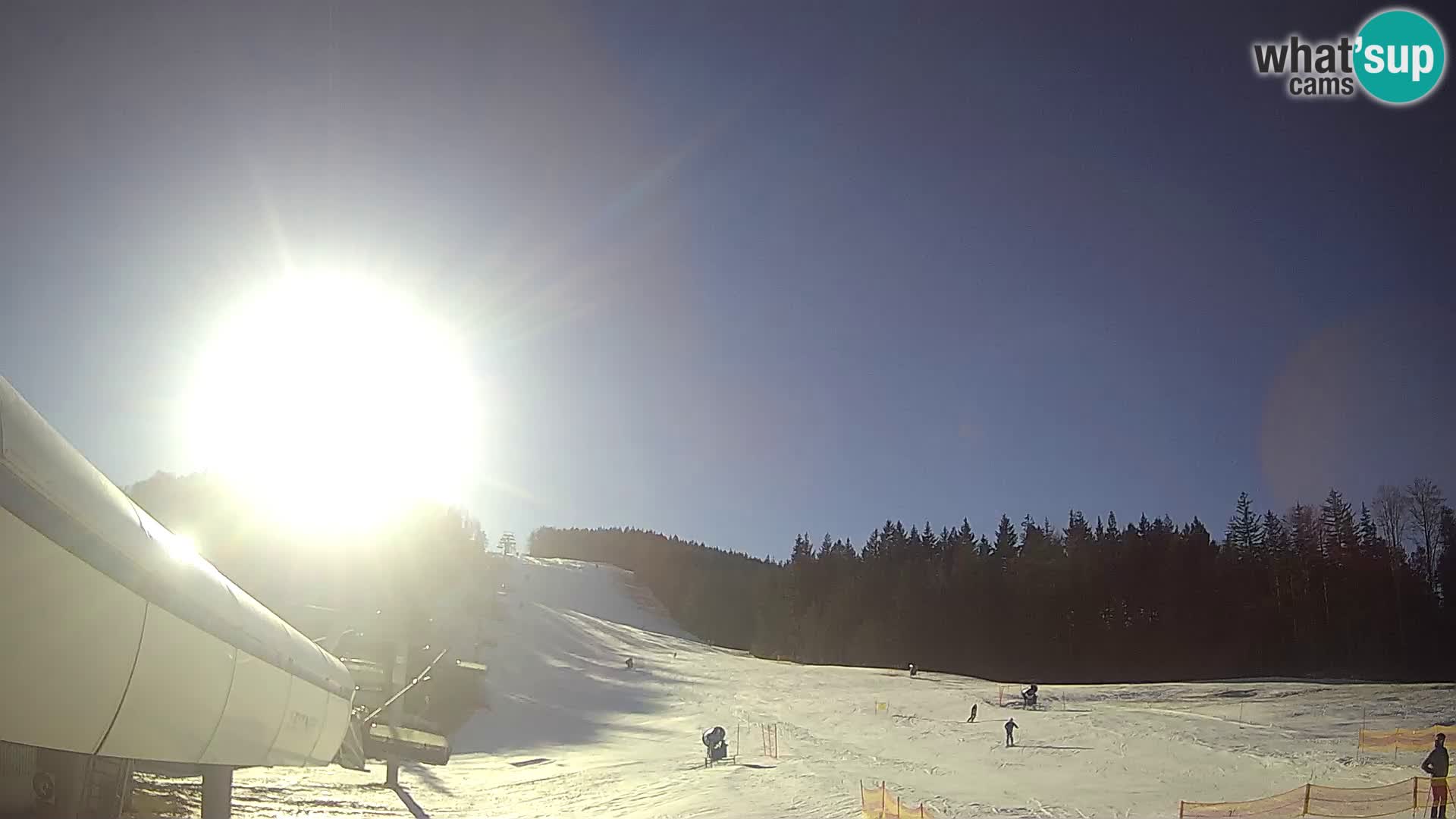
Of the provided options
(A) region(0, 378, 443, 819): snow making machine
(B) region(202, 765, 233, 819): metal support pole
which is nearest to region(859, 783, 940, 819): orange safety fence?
(B) region(202, 765, 233, 819): metal support pole

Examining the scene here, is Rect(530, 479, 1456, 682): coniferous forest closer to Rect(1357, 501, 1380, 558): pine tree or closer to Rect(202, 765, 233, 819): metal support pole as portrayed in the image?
Rect(1357, 501, 1380, 558): pine tree

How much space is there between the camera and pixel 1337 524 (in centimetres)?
6962

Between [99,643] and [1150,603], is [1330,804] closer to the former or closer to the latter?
[99,643]

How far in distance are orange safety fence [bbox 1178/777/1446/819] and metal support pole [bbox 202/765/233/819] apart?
14.5 m

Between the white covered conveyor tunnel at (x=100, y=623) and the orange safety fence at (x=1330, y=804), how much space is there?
14867 millimetres

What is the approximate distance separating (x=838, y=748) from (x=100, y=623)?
29.0 m

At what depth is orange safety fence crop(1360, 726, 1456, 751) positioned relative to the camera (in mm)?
26234

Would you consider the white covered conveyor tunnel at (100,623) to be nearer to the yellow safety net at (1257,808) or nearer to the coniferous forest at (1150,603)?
the yellow safety net at (1257,808)

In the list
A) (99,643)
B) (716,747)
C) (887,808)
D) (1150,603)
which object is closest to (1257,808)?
(887,808)

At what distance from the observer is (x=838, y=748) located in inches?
1218

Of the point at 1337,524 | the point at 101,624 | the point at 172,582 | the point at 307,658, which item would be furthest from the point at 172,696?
the point at 1337,524

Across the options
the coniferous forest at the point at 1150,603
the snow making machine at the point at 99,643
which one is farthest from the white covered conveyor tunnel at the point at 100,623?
the coniferous forest at the point at 1150,603

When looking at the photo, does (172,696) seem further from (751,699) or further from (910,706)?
(751,699)

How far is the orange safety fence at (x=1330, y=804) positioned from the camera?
602 inches
